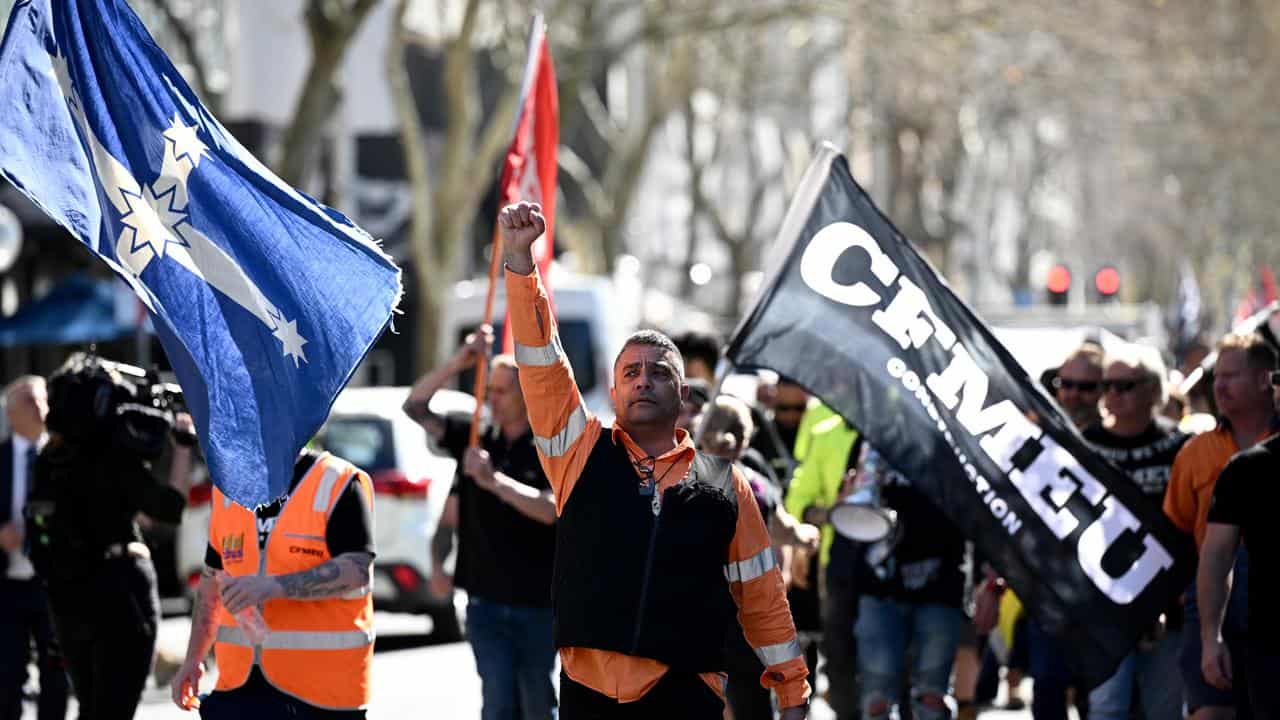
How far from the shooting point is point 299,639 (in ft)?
23.1

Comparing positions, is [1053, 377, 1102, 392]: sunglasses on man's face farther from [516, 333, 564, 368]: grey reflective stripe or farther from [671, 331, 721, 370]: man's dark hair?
[516, 333, 564, 368]: grey reflective stripe

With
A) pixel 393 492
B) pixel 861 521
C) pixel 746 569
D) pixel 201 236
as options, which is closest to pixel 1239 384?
pixel 861 521

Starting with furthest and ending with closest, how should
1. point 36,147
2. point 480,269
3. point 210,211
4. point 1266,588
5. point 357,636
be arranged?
point 480,269, point 1266,588, point 357,636, point 210,211, point 36,147

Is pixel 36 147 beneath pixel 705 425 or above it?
above

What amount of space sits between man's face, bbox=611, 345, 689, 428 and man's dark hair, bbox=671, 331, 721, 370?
4607mm

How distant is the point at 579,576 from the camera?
6188mm

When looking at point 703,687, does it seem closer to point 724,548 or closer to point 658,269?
point 724,548

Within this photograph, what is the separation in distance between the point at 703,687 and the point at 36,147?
2.15 metres

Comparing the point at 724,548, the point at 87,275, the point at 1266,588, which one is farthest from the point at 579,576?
the point at 87,275

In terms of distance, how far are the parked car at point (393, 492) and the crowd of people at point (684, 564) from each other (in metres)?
4.54

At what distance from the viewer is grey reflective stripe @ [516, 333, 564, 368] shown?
620 cm

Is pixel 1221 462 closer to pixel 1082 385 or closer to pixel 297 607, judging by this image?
pixel 1082 385

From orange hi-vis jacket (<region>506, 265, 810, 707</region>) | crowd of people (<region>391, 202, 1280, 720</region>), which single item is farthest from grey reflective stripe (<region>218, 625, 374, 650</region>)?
orange hi-vis jacket (<region>506, 265, 810, 707</region>)

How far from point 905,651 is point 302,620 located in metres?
3.31
